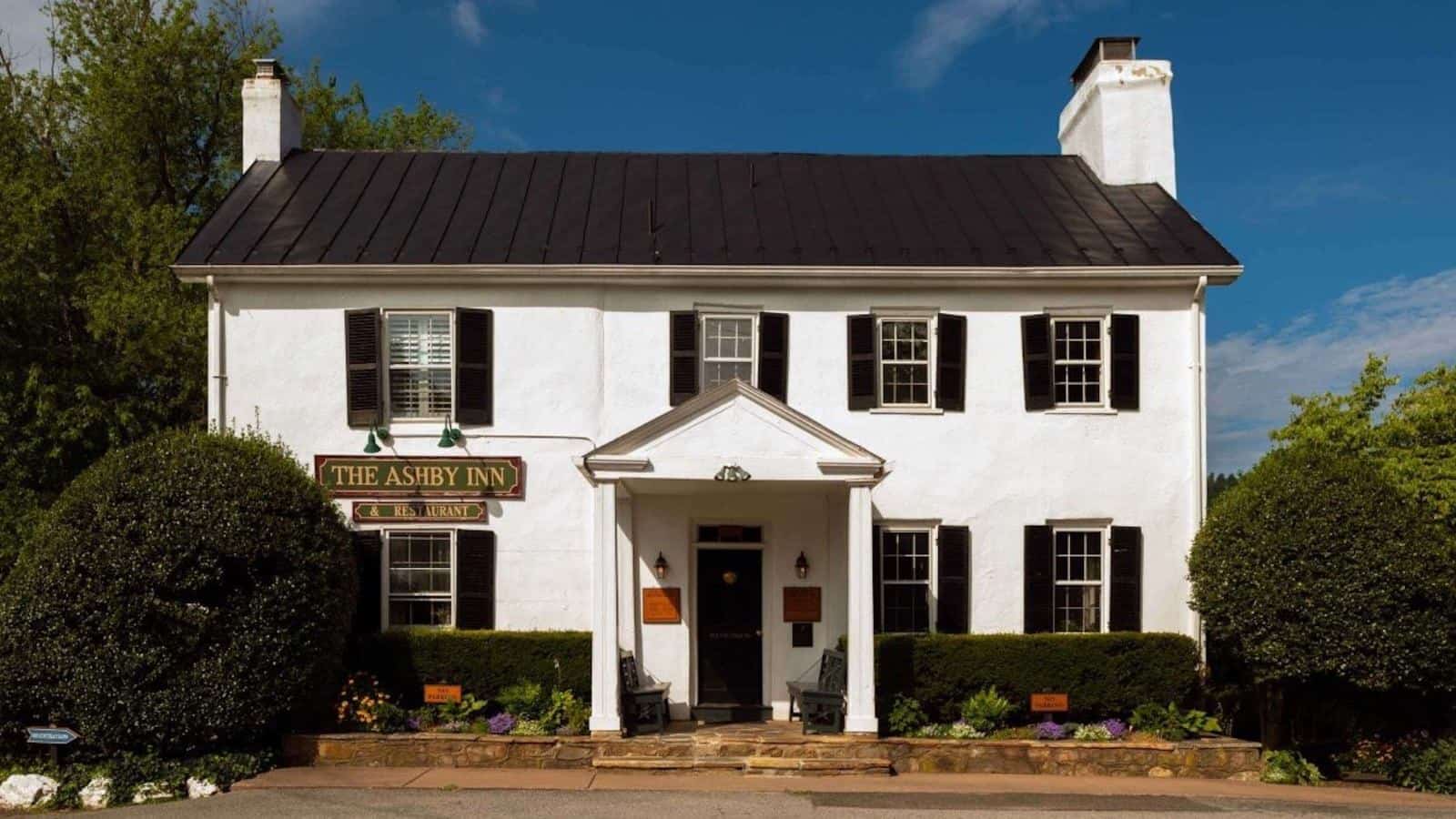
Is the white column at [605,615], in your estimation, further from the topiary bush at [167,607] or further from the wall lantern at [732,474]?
the topiary bush at [167,607]

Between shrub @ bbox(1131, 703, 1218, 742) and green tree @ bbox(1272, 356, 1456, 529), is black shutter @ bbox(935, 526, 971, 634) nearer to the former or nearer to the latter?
shrub @ bbox(1131, 703, 1218, 742)

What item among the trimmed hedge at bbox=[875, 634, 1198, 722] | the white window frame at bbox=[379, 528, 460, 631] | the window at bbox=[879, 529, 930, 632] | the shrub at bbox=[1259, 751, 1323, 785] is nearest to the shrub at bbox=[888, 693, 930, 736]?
the trimmed hedge at bbox=[875, 634, 1198, 722]

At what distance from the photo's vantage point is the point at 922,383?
1405 cm

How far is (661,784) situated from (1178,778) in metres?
5.65

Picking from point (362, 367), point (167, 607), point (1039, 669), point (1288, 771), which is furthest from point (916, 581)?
point (167, 607)

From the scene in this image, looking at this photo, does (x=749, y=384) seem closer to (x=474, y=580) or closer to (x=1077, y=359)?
(x=474, y=580)

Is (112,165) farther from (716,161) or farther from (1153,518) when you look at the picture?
(1153,518)

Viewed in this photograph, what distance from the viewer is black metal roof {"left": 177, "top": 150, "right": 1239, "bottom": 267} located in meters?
14.1

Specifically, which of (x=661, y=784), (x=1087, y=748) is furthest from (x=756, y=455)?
(x=1087, y=748)

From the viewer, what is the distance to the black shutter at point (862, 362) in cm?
1385

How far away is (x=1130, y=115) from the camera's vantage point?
635 inches

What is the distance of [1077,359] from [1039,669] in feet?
12.8

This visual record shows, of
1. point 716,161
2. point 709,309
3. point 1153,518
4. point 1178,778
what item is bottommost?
point 1178,778

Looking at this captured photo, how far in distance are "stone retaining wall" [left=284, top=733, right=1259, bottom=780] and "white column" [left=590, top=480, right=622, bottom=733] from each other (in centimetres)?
29
